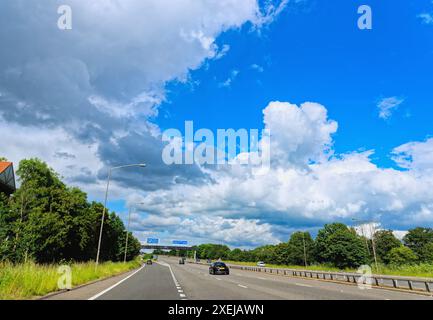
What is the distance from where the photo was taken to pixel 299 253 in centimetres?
12550

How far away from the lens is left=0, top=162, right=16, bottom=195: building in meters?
54.0

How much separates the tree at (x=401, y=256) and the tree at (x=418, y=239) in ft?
24.9

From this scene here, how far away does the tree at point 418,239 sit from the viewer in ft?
370

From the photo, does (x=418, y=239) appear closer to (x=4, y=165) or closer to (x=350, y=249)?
(x=350, y=249)

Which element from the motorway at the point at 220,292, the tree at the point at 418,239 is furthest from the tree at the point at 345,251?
the motorway at the point at 220,292

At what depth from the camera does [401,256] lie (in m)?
104

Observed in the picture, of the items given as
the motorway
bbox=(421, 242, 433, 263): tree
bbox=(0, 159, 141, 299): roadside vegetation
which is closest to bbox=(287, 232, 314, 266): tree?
bbox=(421, 242, 433, 263): tree

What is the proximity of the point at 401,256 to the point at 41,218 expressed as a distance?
99259 mm

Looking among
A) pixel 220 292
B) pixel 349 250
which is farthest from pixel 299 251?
pixel 220 292

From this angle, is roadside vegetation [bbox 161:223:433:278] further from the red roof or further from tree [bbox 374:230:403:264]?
the red roof
